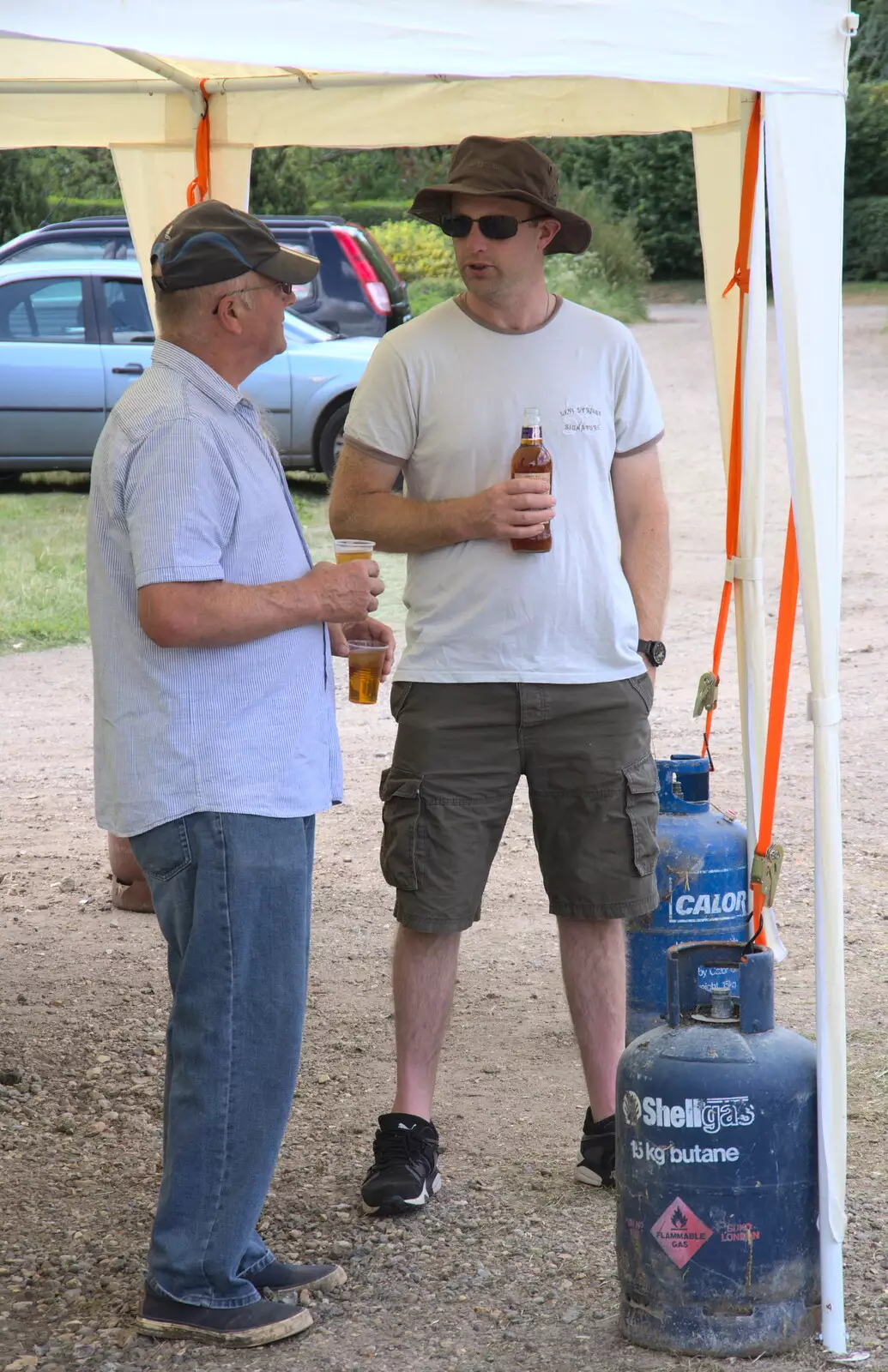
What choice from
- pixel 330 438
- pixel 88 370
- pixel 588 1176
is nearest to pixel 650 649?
pixel 588 1176

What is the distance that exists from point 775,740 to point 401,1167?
1.21 meters

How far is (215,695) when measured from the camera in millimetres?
2596

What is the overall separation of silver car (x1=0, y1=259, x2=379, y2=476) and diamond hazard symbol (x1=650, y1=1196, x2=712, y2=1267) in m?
10.1

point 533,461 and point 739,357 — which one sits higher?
point 739,357

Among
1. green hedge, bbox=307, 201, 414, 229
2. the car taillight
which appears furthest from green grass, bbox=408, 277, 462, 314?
the car taillight

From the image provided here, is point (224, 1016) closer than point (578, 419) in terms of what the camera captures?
Yes

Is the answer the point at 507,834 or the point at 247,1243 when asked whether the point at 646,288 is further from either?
the point at 247,1243

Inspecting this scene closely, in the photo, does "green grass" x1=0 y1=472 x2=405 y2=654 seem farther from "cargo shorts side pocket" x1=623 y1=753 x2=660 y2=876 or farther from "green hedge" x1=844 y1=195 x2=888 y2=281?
"green hedge" x1=844 y1=195 x2=888 y2=281

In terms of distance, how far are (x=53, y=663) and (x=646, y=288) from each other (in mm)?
19674

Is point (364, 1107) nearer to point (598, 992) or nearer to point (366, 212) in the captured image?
point (598, 992)

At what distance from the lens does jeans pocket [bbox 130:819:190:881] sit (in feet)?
8.54

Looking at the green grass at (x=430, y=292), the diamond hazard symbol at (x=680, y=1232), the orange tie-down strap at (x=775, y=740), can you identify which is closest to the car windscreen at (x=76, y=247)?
the green grass at (x=430, y=292)

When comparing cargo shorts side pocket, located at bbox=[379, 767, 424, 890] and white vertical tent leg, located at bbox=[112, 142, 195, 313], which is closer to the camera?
cargo shorts side pocket, located at bbox=[379, 767, 424, 890]

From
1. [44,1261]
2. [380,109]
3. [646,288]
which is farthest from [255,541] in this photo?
[646,288]
